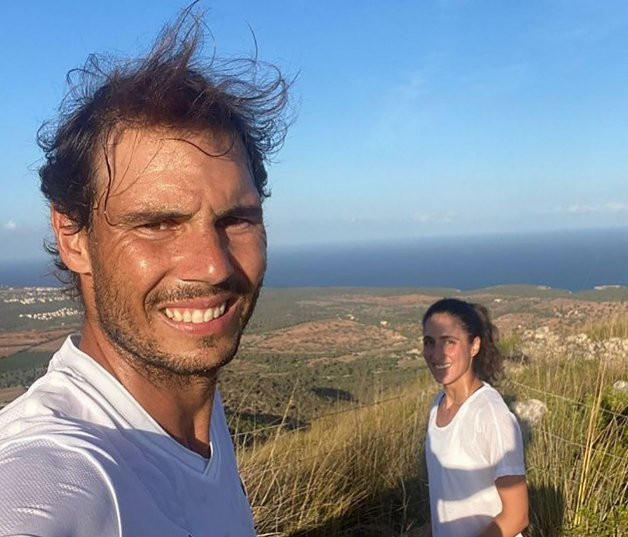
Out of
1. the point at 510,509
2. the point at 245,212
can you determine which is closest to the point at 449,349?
the point at 510,509

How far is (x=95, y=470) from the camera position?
0.88m

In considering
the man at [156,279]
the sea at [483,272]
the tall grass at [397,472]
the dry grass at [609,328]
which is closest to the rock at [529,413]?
the tall grass at [397,472]

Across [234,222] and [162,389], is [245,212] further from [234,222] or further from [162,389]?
[162,389]

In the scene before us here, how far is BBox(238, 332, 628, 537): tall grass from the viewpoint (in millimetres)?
3537

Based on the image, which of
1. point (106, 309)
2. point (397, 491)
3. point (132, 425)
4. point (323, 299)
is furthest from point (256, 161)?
point (323, 299)

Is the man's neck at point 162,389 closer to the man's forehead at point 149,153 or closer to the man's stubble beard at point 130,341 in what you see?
the man's stubble beard at point 130,341

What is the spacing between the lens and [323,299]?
955 inches

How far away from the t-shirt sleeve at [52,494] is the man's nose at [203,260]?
439 millimetres

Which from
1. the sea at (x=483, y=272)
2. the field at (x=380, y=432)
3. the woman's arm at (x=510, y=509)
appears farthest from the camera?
the sea at (x=483, y=272)

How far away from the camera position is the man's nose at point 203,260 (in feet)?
3.97

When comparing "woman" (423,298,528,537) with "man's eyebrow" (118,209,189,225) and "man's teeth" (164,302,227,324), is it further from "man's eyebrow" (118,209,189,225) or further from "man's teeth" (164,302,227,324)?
"man's eyebrow" (118,209,189,225)

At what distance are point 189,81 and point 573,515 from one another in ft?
11.3

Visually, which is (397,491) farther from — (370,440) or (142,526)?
(142,526)

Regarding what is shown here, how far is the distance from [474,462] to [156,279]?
1704 mm
